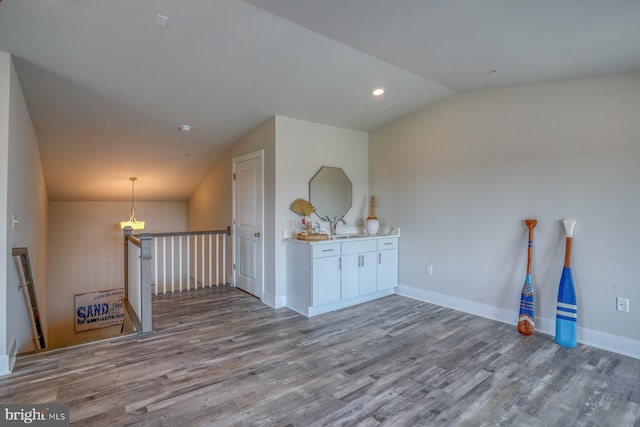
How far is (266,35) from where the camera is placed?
2.66 metres

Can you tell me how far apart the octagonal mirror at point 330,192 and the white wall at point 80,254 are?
4479mm

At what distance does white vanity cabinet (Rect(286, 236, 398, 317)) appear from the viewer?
3.85 meters

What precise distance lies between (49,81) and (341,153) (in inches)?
132

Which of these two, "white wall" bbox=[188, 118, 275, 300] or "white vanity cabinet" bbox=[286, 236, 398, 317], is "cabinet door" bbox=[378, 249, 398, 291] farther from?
"white wall" bbox=[188, 118, 275, 300]

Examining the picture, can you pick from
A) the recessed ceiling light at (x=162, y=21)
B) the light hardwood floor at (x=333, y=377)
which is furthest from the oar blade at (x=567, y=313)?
the recessed ceiling light at (x=162, y=21)

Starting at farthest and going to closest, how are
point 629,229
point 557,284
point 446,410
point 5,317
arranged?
point 557,284 → point 629,229 → point 5,317 → point 446,410

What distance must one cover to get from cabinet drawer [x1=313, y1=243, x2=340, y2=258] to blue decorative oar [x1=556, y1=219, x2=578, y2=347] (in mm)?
2321

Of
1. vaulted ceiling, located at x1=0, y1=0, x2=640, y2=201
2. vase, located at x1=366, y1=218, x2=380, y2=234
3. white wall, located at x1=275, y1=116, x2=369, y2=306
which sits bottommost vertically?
vase, located at x1=366, y1=218, x2=380, y2=234

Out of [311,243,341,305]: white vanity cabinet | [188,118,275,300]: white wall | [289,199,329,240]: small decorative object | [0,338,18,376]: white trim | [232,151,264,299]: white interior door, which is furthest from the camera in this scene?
[232,151,264,299]: white interior door

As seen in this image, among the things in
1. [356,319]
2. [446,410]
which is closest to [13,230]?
[356,319]

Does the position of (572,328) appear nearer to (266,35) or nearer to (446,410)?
(446,410)

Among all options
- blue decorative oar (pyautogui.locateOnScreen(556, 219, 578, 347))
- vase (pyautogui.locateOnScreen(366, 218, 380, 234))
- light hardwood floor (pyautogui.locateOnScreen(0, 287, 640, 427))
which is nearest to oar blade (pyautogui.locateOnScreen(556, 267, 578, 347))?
blue decorative oar (pyautogui.locateOnScreen(556, 219, 578, 347))

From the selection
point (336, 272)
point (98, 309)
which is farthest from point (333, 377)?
point (98, 309)

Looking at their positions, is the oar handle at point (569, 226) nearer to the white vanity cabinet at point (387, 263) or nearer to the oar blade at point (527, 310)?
the oar blade at point (527, 310)
